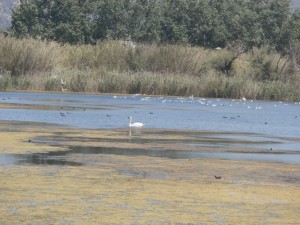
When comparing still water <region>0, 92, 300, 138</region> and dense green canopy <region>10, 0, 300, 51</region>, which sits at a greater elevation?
dense green canopy <region>10, 0, 300, 51</region>

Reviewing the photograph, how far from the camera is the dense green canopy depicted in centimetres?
7662

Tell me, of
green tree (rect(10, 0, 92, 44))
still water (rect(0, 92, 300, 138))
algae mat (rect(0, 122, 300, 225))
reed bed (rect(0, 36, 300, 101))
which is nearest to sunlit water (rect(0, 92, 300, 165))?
still water (rect(0, 92, 300, 138))

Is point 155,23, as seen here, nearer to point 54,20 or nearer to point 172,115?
point 54,20

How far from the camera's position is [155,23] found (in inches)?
3086

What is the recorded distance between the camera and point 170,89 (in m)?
54.4

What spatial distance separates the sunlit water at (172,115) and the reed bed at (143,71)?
192 centimetres

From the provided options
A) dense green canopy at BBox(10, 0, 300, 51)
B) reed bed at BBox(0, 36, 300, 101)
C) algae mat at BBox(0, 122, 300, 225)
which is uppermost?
dense green canopy at BBox(10, 0, 300, 51)

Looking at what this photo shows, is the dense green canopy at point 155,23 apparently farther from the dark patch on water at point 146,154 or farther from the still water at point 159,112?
the dark patch on water at point 146,154

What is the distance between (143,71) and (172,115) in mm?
20681

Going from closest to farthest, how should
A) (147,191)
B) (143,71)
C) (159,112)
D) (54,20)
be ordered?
(147,191) → (159,112) → (143,71) → (54,20)

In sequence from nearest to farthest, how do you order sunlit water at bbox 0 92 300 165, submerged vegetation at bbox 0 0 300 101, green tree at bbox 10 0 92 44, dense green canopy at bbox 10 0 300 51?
sunlit water at bbox 0 92 300 165 → submerged vegetation at bbox 0 0 300 101 → green tree at bbox 10 0 92 44 → dense green canopy at bbox 10 0 300 51

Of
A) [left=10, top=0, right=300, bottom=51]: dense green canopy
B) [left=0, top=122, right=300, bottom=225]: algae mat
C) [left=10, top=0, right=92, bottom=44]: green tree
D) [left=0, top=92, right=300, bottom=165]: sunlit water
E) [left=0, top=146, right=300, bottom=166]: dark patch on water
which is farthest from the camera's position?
[left=10, top=0, right=300, bottom=51]: dense green canopy

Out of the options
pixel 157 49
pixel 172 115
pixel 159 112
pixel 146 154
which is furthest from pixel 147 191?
pixel 157 49

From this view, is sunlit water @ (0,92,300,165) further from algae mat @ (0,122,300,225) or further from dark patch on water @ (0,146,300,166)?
algae mat @ (0,122,300,225)
